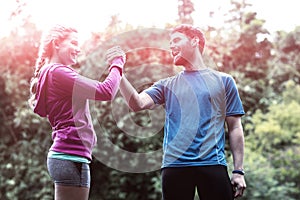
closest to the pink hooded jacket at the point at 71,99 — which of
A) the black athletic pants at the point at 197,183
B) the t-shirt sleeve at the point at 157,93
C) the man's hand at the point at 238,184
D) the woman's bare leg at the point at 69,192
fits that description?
the woman's bare leg at the point at 69,192

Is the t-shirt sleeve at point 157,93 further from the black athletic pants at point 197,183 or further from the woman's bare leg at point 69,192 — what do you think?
the woman's bare leg at point 69,192

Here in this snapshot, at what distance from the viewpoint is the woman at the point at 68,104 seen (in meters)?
1.96

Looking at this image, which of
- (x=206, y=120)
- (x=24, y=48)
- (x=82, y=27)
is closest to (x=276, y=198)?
(x=82, y=27)

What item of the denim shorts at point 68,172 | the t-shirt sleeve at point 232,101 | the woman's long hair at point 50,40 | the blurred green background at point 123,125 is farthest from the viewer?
the blurred green background at point 123,125

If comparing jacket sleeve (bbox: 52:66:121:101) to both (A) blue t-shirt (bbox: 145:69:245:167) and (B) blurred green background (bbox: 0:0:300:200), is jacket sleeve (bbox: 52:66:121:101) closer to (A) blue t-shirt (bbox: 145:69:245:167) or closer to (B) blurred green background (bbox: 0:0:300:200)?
(A) blue t-shirt (bbox: 145:69:245:167)

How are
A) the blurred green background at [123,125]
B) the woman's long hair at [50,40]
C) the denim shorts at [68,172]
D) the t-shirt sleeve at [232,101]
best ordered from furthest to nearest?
the blurred green background at [123,125], the t-shirt sleeve at [232,101], the woman's long hair at [50,40], the denim shorts at [68,172]

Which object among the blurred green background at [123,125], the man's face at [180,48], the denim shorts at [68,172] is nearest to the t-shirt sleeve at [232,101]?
the man's face at [180,48]

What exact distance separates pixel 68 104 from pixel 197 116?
553 mm

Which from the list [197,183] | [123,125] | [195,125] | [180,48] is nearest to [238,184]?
[197,183]

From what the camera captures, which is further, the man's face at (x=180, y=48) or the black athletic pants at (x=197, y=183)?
the man's face at (x=180, y=48)

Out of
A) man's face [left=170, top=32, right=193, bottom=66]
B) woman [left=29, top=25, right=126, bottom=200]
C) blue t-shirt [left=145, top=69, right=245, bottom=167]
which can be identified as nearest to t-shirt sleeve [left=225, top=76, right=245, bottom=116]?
blue t-shirt [left=145, top=69, right=245, bottom=167]

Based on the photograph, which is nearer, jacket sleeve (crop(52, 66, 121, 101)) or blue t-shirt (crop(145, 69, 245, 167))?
jacket sleeve (crop(52, 66, 121, 101))

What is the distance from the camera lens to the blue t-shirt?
2.08 m

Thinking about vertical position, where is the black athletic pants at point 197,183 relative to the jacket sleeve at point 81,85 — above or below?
below
